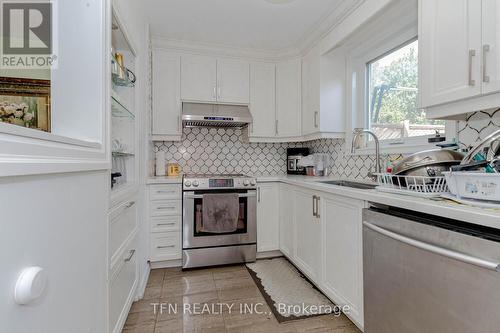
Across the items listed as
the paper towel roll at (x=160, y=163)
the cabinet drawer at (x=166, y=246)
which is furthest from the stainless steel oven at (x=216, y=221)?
the paper towel roll at (x=160, y=163)

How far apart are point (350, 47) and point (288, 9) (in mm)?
716

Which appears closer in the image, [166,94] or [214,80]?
[166,94]

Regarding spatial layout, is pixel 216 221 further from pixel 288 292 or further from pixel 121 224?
pixel 121 224

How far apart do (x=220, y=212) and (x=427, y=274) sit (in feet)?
5.71

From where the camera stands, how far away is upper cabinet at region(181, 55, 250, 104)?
274cm

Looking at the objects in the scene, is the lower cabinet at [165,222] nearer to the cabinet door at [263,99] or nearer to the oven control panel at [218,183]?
the oven control panel at [218,183]

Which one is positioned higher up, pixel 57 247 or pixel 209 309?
pixel 57 247

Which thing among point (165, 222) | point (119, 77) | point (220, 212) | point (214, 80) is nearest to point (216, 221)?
point (220, 212)

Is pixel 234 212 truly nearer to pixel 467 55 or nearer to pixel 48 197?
pixel 48 197

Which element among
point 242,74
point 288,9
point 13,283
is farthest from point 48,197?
point 242,74

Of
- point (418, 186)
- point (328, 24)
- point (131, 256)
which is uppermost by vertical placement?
point (328, 24)

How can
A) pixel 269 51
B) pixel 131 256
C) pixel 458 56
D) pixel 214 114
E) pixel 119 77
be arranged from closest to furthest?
pixel 458 56 < pixel 119 77 < pixel 131 256 < pixel 214 114 < pixel 269 51

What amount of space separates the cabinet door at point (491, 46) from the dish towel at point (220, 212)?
194cm

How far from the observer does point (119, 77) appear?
157cm
